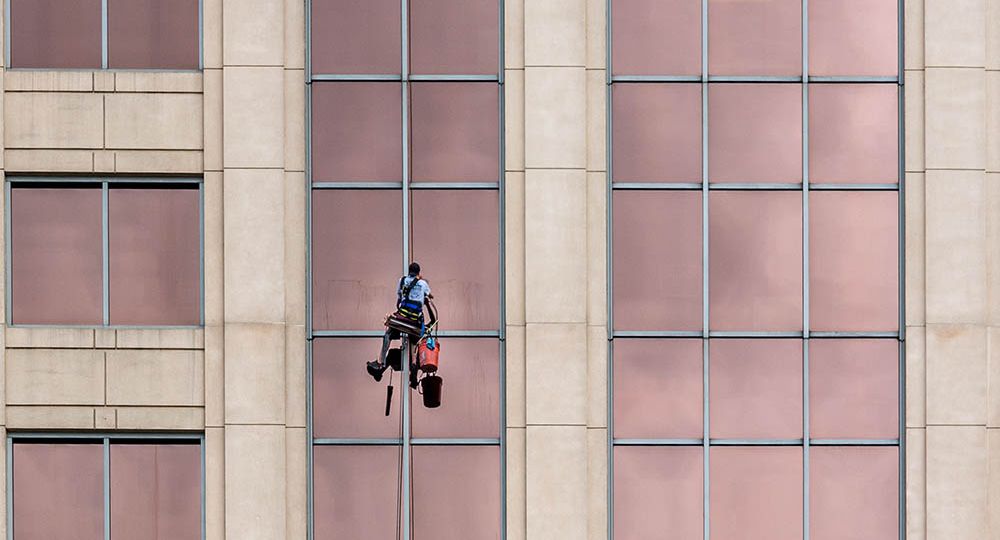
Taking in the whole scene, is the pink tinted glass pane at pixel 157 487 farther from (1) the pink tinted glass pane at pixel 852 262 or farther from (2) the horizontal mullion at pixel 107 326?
Answer: (1) the pink tinted glass pane at pixel 852 262

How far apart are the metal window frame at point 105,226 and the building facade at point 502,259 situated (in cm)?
6

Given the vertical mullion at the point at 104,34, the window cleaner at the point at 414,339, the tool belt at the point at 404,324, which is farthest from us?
the vertical mullion at the point at 104,34

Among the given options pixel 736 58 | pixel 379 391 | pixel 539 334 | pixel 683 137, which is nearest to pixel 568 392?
pixel 539 334

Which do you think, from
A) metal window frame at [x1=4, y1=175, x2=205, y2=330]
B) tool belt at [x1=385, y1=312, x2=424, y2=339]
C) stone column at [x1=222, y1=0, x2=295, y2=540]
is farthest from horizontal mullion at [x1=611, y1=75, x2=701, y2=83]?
metal window frame at [x1=4, y1=175, x2=205, y2=330]

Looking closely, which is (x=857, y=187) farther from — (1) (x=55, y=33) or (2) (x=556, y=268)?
(1) (x=55, y=33)

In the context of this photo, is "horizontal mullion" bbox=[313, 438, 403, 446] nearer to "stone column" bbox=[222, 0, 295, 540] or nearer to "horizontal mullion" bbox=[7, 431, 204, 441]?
"stone column" bbox=[222, 0, 295, 540]

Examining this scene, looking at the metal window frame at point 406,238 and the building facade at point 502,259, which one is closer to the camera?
the building facade at point 502,259

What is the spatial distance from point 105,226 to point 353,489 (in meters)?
6.63

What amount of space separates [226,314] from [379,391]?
308cm

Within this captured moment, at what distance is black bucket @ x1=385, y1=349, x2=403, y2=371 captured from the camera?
21500 millimetres

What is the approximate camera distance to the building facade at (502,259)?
22250 millimetres

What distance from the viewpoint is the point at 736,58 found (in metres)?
22.7

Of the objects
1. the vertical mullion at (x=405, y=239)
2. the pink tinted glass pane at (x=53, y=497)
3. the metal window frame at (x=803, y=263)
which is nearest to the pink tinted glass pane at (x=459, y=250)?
the vertical mullion at (x=405, y=239)

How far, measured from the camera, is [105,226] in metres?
22.7
